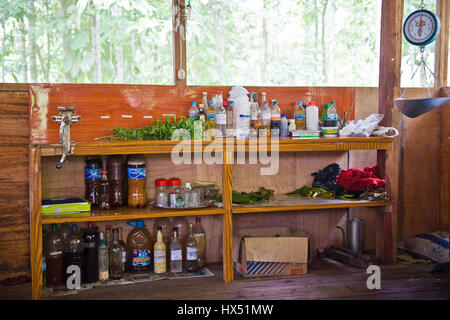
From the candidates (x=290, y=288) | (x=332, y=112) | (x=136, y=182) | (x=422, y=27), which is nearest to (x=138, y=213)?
(x=136, y=182)

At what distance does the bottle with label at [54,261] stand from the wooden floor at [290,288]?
0.17m

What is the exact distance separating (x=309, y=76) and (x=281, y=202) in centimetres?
160

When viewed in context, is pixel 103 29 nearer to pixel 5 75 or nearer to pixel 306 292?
pixel 5 75

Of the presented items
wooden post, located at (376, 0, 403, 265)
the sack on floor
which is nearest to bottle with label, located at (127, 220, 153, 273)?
wooden post, located at (376, 0, 403, 265)

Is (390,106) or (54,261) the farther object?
(390,106)

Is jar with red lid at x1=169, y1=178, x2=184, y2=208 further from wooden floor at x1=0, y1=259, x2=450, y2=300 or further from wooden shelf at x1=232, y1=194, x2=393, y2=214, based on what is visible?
wooden floor at x1=0, y1=259, x2=450, y2=300

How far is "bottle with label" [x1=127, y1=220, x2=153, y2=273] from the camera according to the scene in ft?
11.3

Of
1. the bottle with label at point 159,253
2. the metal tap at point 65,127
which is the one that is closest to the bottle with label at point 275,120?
the bottle with label at point 159,253

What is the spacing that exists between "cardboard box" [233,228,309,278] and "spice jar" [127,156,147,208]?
763 millimetres

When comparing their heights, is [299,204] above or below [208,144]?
below

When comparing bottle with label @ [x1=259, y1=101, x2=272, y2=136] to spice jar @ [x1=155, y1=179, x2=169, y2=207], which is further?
bottle with label @ [x1=259, y1=101, x2=272, y2=136]

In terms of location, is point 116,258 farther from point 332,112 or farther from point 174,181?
point 332,112

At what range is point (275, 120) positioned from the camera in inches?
142

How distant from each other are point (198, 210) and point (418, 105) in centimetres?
166
